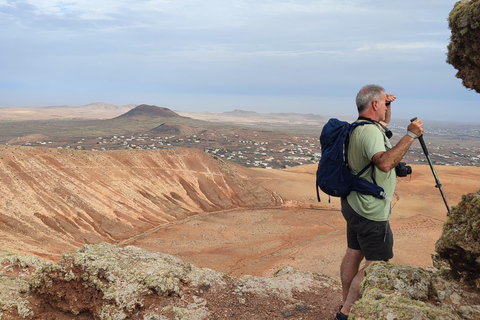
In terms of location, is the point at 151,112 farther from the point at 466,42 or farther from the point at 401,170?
the point at 466,42

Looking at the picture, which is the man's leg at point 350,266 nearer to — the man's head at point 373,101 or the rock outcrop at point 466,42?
the man's head at point 373,101

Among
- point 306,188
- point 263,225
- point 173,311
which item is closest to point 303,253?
point 263,225

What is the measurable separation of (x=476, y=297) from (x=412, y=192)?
87.2ft

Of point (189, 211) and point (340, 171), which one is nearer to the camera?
point (340, 171)

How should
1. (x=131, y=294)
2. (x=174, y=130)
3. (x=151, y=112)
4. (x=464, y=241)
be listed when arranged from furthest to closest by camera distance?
1. (x=151, y=112)
2. (x=174, y=130)
3. (x=131, y=294)
4. (x=464, y=241)

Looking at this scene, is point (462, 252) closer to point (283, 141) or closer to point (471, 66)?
point (471, 66)

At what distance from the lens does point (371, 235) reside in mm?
3422

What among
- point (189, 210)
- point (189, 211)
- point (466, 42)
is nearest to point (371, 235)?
point (466, 42)

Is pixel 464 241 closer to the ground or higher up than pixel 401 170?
closer to the ground

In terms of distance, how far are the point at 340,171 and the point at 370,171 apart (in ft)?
0.90

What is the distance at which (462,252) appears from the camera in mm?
3014

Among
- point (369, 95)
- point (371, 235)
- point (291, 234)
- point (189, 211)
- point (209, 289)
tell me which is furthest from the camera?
point (189, 211)

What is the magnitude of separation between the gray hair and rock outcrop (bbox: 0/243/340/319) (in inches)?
115

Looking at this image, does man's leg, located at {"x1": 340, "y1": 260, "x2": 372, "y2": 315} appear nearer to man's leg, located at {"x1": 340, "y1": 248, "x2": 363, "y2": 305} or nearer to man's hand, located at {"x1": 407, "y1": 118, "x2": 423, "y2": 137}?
man's leg, located at {"x1": 340, "y1": 248, "x2": 363, "y2": 305}
